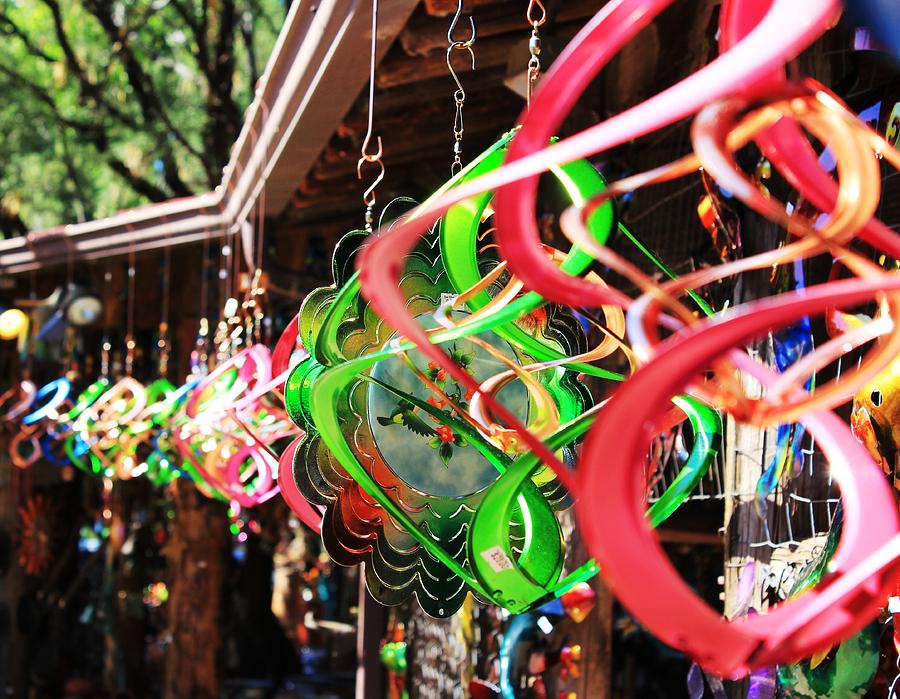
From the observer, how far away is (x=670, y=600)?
76 centimetres

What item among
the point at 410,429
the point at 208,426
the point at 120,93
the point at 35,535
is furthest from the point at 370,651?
the point at 120,93

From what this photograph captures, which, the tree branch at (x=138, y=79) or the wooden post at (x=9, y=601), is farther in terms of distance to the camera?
the tree branch at (x=138, y=79)

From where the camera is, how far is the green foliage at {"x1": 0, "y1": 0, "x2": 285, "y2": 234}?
968 centimetres

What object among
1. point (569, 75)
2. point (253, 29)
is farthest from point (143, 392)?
point (253, 29)

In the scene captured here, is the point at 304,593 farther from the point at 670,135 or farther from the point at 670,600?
the point at 670,600

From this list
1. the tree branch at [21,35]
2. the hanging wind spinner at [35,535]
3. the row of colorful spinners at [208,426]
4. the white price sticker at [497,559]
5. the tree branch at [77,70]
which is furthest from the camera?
the tree branch at [21,35]

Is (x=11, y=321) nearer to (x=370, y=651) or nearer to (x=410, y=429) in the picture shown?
(x=370, y=651)

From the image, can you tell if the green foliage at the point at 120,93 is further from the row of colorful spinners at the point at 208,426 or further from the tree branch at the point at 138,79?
the row of colorful spinners at the point at 208,426

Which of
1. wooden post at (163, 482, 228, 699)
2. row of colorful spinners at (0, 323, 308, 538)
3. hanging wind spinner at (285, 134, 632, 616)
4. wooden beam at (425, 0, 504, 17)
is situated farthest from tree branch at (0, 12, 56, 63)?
hanging wind spinner at (285, 134, 632, 616)

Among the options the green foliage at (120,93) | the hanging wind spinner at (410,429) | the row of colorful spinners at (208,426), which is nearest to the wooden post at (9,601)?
the green foliage at (120,93)

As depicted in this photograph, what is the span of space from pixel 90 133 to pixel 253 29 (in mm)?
1780

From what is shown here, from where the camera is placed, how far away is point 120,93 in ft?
36.7

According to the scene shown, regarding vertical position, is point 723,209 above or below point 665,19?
below

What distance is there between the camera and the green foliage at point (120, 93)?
381 inches
